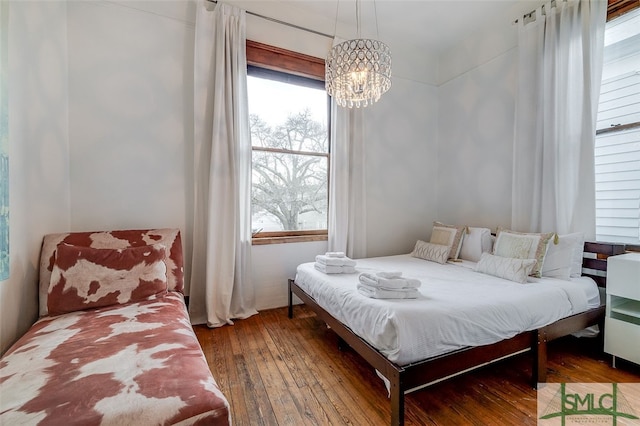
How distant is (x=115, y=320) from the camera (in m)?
1.55

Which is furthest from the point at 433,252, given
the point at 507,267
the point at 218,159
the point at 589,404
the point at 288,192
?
the point at 218,159

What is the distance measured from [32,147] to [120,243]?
2.62ft

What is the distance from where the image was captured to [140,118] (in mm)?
Answer: 2512

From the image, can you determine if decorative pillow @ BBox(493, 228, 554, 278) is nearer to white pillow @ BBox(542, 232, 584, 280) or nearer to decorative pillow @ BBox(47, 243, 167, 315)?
white pillow @ BBox(542, 232, 584, 280)

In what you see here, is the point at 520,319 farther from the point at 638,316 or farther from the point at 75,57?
the point at 75,57

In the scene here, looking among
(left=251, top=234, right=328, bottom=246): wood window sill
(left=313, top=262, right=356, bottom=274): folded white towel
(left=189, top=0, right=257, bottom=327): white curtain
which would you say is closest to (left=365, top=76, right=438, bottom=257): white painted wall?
(left=251, top=234, right=328, bottom=246): wood window sill

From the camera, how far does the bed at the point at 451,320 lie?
1417 mm

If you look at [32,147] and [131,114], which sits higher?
[131,114]

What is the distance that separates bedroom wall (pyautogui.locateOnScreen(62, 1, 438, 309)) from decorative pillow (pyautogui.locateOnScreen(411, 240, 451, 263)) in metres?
1.12

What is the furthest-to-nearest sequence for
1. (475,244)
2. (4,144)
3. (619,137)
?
(475,244) → (619,137) → (4,144)

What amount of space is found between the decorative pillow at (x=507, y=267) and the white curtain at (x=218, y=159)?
7.38 ft

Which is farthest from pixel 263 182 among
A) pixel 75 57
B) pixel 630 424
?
pixel 630 424

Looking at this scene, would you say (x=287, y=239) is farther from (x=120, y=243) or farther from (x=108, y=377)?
(x=108, y=377)

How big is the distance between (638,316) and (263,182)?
316cm
